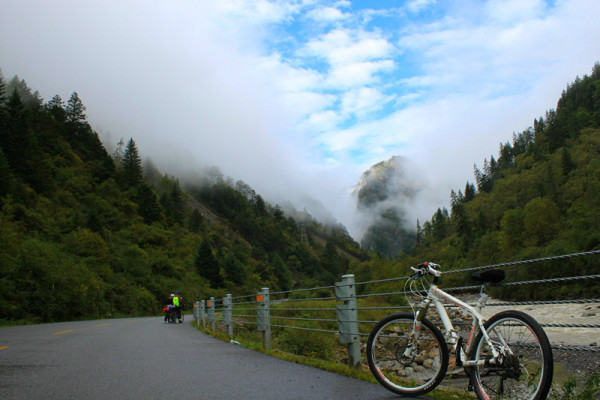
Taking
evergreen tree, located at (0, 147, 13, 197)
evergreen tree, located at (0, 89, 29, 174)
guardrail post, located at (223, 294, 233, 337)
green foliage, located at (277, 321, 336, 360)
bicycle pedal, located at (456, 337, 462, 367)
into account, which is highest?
evergreen tree, located at (0, 89, 29, 174)

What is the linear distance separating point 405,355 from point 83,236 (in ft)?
158

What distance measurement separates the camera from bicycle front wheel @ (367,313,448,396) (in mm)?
3855

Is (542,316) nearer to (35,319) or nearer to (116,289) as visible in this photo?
(35,319)

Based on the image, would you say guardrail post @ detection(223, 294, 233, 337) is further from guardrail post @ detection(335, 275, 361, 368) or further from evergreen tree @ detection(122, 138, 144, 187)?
evergreen tree @ detection(122, 138, 144, 187)

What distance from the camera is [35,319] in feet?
80.4

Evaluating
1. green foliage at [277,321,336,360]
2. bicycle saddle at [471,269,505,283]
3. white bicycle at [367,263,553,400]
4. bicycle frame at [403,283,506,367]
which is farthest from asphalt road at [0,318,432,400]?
green foliage at [277,321,336,360]

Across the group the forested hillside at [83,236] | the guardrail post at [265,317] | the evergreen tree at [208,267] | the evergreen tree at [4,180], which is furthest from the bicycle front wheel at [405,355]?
the evergreen tree at [208,267]

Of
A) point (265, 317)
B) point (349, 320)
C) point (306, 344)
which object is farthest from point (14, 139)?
point (349, 320)

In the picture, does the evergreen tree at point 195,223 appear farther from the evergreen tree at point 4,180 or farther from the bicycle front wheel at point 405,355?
the bicycle front wheel at point 405,355

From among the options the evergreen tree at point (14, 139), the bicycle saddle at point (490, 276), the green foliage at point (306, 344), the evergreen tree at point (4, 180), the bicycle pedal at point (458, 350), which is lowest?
the green foliage at point (306, 344)

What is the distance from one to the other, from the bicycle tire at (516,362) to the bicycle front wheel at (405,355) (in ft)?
1.37

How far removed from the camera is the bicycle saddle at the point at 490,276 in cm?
330

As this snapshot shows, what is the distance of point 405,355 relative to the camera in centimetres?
423

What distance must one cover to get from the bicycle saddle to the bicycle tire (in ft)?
0.84
